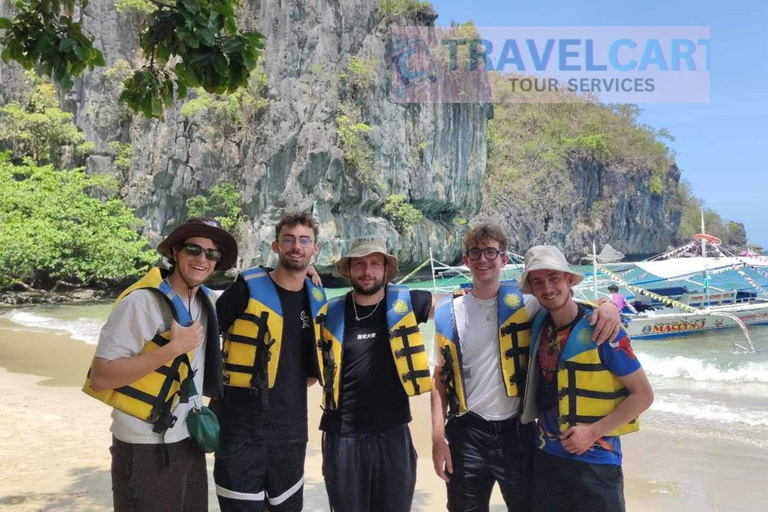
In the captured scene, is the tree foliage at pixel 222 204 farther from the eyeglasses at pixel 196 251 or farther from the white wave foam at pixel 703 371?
the eyeglasses at pixel 196 251

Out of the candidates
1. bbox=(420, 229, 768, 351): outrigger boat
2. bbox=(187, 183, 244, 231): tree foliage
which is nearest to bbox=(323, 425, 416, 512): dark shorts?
bbox=(420, 229, 768, 351): outrigger boat

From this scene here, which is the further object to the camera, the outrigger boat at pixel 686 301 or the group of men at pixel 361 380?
the outrigger boat at pixel 686 301

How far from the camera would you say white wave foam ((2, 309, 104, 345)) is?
13219mm

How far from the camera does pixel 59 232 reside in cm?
2067

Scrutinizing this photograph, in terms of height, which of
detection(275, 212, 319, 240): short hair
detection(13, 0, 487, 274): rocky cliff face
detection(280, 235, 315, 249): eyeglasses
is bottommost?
detection(280, 235, 315, 249): eyeglasses

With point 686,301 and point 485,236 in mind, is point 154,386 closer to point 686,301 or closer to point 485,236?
point 485,236

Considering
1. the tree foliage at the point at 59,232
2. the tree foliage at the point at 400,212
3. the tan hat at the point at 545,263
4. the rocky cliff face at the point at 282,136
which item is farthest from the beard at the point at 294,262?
the tree foliage at the point at 400,212

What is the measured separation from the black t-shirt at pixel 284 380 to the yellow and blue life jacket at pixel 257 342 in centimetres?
3

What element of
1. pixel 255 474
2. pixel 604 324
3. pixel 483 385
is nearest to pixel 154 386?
pixel 255 474

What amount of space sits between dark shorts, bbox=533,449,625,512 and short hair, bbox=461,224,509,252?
949 mm

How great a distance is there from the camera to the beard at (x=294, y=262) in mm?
2711

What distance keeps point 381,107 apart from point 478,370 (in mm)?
27051

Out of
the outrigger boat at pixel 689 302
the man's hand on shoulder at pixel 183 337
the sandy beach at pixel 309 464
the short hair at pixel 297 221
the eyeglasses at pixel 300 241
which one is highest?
the short hair at pixel 297 221

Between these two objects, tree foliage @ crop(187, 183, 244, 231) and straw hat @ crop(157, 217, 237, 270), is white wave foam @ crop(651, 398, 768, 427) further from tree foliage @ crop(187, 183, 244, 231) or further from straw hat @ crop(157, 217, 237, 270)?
tree foliage @ crop(187, 183, 244, 231)
